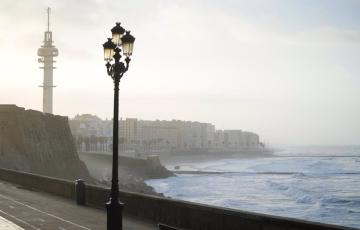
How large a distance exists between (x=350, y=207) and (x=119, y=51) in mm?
43365

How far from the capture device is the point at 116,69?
12.6 m

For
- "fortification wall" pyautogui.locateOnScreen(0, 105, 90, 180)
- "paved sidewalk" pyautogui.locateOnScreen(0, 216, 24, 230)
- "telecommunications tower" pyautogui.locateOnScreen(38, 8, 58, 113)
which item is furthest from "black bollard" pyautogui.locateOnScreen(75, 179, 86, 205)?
"telecommunications tower" pyautogui.locateOnScreen(38, 8, 58, 113)

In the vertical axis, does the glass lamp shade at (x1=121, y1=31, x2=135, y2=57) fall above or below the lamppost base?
above

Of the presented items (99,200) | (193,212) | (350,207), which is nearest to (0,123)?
(350,207)

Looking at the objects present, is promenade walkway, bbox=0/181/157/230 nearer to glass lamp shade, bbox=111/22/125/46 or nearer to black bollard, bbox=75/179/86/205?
black bollard, bbox=75/179/86/205

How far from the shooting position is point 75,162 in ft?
230

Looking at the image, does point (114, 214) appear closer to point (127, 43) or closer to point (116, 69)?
point (116, 69)

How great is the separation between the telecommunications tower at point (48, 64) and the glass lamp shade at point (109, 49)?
5797 inches

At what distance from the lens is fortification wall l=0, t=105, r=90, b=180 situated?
57.8m

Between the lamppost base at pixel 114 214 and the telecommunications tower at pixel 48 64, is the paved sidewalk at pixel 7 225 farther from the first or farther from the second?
the telecommunications tower at pixel 48 64

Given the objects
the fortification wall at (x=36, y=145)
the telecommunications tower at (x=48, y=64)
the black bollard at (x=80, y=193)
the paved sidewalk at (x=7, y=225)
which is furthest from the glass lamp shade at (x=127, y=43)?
the telecommunications tower at (x=48, y=64)

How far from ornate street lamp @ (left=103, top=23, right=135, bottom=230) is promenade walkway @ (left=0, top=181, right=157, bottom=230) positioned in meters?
2.73

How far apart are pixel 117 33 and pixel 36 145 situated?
52.7 metres

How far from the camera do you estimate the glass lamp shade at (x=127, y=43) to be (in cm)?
1258
